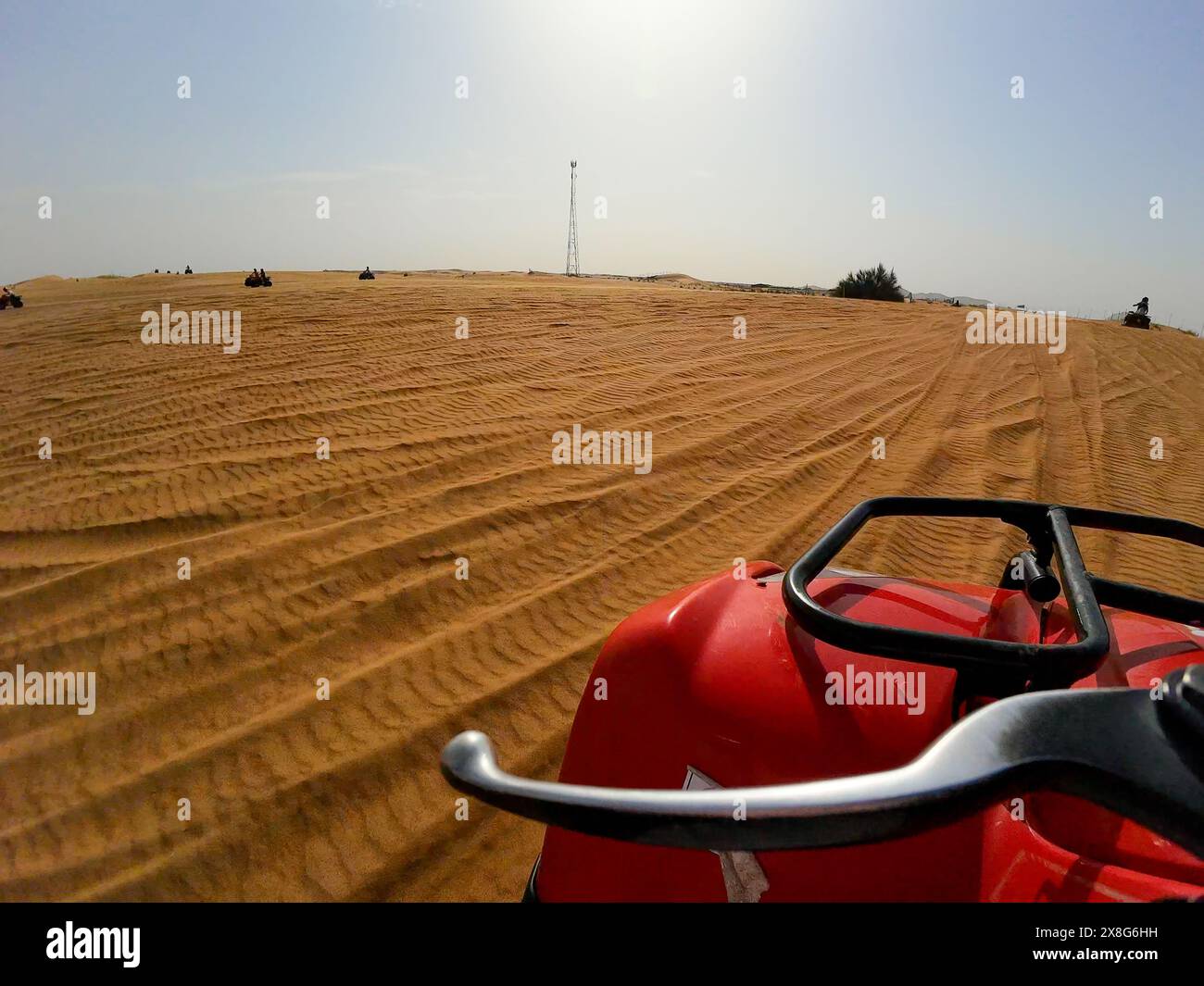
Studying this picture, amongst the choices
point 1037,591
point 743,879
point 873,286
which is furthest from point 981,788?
point 873,286

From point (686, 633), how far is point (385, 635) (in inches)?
107

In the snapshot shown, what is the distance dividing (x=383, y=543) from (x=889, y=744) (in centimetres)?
395

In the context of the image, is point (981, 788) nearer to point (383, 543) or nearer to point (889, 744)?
point (889, 744)

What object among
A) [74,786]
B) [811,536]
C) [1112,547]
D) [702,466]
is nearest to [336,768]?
[74,786]

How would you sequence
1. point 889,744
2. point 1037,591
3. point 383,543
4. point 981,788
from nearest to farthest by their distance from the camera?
A: point 981,788 < point 889,744 < point 1037,591 < point 383,543

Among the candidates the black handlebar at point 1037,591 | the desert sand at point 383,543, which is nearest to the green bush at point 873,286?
the desert sand at point 383,543

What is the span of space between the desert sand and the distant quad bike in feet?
5.05

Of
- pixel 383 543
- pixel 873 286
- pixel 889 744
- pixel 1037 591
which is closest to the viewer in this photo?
pixel 889 744

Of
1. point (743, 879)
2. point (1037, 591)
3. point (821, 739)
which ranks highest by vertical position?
point (1037, 591)

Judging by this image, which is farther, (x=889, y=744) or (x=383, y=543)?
(x=383, y=543)

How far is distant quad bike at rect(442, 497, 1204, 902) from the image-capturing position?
0.52 metres

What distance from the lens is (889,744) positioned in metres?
1.18

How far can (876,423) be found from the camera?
304 inches
